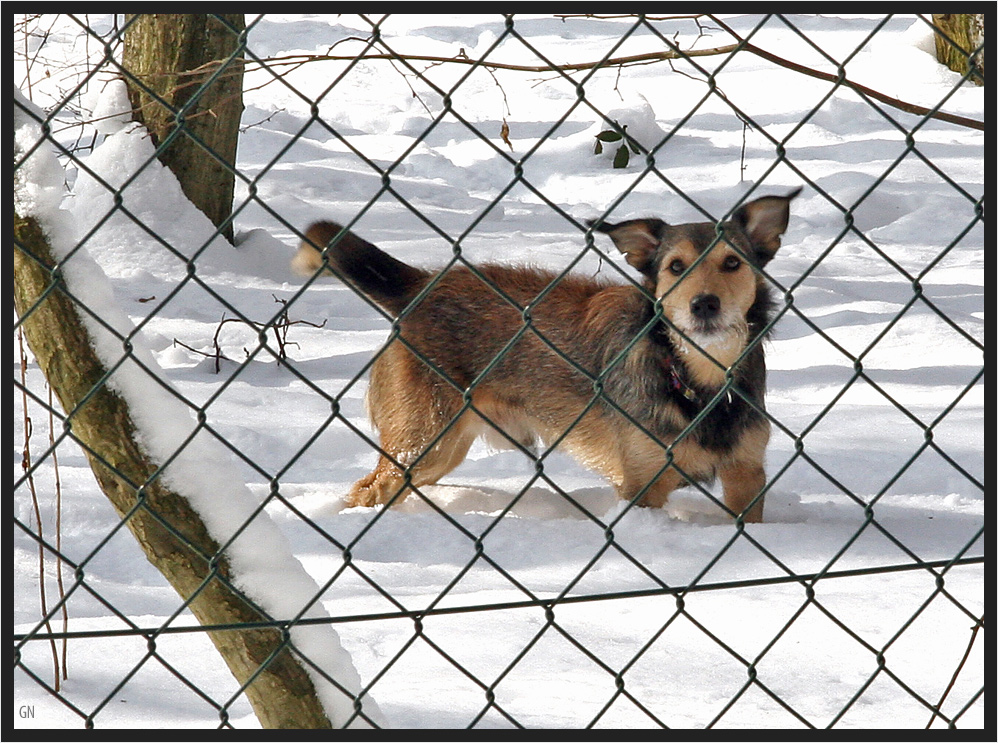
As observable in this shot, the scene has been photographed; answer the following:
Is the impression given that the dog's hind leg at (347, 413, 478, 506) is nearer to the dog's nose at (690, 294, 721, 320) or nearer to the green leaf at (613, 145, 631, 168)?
the dog's nose at (690, 294, 721, 320)

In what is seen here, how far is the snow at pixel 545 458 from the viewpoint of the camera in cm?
219

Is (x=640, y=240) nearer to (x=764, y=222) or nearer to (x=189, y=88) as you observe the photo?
(x=764, y=222)

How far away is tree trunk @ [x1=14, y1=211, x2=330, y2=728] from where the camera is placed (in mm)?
1974

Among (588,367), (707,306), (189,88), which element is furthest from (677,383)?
(189,88)

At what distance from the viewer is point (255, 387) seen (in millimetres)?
5680

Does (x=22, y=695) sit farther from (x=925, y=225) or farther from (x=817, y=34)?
(x=817, y=34)

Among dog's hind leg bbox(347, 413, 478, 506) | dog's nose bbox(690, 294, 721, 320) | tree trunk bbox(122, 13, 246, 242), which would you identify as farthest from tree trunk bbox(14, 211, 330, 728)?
tree trunk bbox(122, 13, 246, 242)

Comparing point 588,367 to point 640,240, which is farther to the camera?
point 588,367

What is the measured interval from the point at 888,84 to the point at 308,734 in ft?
32.2

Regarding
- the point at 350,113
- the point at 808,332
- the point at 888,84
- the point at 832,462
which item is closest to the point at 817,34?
the point at 888,84

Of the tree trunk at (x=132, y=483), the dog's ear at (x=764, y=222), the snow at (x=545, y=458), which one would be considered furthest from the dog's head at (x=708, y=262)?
the tree trunk at (x=132, y=483)

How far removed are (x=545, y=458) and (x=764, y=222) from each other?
121 cm

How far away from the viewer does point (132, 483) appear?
2.02 m

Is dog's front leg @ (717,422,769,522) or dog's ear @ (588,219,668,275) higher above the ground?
dog's ear @ (588,219,668,275)
